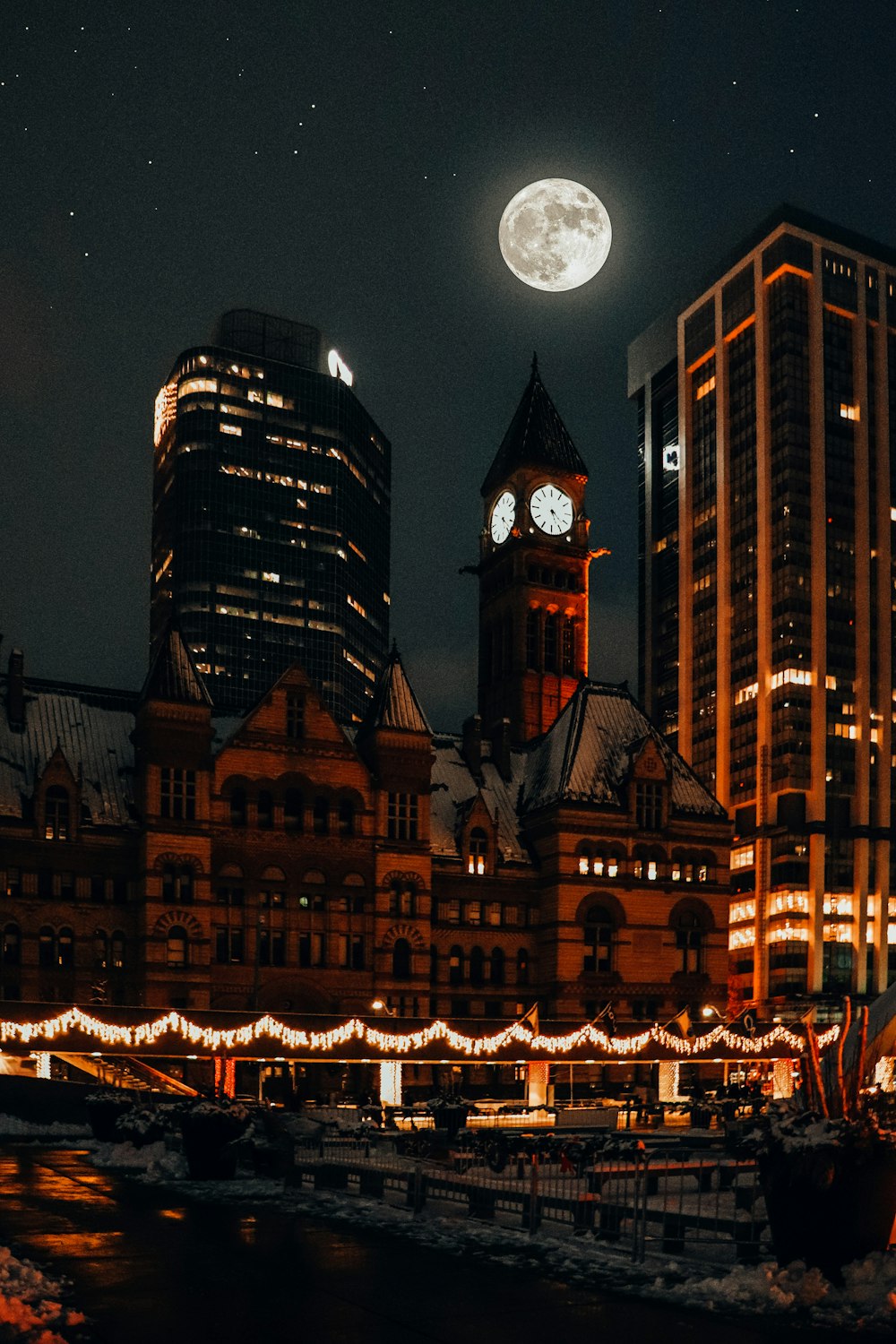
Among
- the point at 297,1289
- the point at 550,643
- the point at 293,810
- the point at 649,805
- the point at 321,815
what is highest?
the point at 550,643

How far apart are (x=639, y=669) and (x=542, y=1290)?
179 meters

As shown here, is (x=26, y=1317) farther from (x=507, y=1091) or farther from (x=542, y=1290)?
(x=507, y=1091)

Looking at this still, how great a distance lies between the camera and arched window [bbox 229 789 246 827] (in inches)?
2970

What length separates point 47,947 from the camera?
2810 inches

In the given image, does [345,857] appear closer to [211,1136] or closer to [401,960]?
[401,960]

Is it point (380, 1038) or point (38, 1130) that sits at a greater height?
point (380, 1038)

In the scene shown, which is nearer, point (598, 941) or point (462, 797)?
point (598, 941)

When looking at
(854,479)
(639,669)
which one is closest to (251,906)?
(854,479)

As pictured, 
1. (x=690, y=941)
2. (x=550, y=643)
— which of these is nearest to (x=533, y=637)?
(x=550, y=643)

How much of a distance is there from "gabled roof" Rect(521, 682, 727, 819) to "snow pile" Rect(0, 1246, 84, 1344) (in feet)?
210

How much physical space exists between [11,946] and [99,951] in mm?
4224

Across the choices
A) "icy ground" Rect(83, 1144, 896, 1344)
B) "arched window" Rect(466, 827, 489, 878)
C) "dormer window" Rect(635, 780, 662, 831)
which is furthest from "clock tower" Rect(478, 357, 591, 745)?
"icy ground" Rect(83, 1144, 896, 1344)

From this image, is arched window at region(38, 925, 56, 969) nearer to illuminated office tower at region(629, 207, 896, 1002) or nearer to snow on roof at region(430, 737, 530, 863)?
snow on roof at region(430, 737, 530, 863)

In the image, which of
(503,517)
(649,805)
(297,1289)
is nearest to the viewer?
(297,1289)
